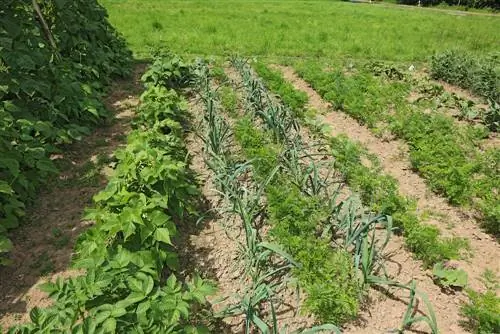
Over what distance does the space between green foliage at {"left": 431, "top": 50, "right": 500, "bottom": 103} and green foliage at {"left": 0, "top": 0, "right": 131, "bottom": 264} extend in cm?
753

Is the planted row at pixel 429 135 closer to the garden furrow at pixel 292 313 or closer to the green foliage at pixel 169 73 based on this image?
the garden furrow at pixel 292 313

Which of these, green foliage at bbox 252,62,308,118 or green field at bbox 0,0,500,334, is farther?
green foliage at bbox 252,62,308,118

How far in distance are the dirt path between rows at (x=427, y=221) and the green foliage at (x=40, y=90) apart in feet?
11.6

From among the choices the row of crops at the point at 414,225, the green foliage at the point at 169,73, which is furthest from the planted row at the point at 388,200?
the green foliage at the point at 169,73

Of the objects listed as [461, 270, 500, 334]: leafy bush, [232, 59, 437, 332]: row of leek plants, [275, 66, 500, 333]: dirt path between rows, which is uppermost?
[232, 59, 437, 332]: row of leek plants

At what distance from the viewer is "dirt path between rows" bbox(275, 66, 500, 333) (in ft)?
11.2

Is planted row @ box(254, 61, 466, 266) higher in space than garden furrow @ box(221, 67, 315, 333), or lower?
higher

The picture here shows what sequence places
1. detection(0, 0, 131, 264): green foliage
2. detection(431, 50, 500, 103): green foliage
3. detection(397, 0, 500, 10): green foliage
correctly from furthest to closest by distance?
detection(397, 0, 500, 10): green foliage
detection(431, 50, 500, 103): green foliage
detection(0, 0, 131, 264): green foliage

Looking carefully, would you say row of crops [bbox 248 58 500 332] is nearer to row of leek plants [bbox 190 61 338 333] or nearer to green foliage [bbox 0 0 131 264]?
row of leek plants [bbox 190 61 338 333]

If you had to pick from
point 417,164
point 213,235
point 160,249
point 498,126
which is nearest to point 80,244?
point 160,249

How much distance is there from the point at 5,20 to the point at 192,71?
3.60 metres

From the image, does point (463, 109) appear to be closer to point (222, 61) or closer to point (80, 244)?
point (222, 61)

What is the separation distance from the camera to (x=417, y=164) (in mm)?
5699

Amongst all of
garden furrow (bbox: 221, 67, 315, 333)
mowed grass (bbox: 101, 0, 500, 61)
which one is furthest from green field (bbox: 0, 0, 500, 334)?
mowed grass (bbox: 101, 0, 500, 61)
